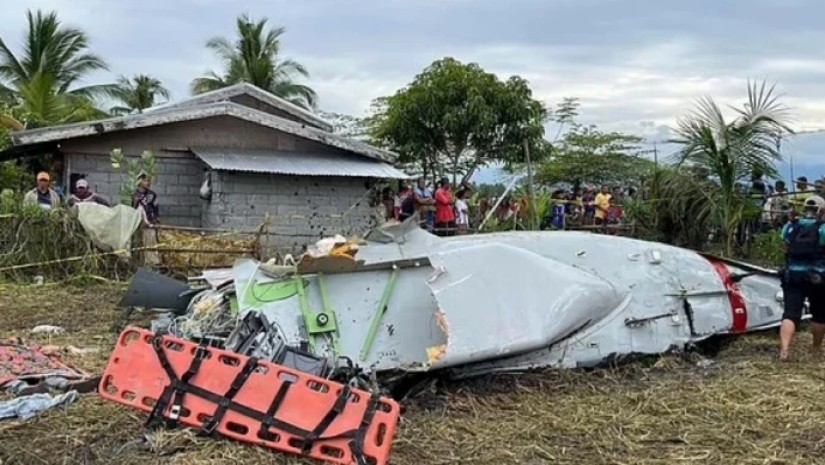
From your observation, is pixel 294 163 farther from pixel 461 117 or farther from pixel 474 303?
pixel 474 303

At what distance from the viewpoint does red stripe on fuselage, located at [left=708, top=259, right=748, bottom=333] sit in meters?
7.57

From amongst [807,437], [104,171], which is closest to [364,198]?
[104,171]

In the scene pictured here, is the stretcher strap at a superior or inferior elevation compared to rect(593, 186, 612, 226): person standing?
inferior

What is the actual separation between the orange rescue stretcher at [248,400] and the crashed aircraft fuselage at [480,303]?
1.20 meters

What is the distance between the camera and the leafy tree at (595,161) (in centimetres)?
3344

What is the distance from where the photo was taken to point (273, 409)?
15.5 feet

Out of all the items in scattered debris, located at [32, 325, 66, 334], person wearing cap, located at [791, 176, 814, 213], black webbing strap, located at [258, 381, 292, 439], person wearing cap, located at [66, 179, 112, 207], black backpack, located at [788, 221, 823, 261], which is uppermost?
person wearing cap, located at [66, 179, 112, 207]

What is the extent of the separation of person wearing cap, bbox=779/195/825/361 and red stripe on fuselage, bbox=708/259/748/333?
34 cm

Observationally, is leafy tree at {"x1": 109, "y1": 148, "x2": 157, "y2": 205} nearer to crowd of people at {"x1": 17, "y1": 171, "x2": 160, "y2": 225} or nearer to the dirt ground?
crowd of people at {"x1": 17, "y1": 171, "x2": 160, "y2": 225}

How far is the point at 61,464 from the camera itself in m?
4.49

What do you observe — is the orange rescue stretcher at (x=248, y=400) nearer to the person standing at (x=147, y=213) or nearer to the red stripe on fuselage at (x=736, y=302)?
the red stripe on fuselage at (x=736, y=302)

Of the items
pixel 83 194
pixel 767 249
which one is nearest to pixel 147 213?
pixel 83 194

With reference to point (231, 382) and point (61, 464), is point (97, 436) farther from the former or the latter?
point (231, 382)

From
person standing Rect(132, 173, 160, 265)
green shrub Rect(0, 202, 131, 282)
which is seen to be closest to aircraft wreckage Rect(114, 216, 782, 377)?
person standing Rect(132, 173, 160, 265)
